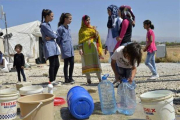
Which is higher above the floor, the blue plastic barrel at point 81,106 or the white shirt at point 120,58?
the white shirt at point 120,58

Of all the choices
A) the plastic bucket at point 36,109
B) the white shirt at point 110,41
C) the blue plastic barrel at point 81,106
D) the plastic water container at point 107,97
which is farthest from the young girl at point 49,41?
the plastic bucket at point 36,109

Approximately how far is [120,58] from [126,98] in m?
0.67

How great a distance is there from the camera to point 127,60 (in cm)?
368

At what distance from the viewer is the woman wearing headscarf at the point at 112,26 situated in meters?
5.33

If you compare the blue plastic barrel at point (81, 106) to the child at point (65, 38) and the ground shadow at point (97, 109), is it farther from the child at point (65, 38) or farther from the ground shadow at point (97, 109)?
the child at point (65, 38)

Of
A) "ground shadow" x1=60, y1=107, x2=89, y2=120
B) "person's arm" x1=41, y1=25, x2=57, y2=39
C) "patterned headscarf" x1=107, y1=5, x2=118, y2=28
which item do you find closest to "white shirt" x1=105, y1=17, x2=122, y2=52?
"patterned headscarf" x1=107, y1=5, x2=118, y2=28

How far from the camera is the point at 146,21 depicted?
6.46 m

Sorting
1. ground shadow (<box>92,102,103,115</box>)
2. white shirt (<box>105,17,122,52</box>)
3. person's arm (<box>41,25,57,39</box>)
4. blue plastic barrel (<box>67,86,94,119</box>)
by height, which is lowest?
ground shadow (<box>92,102,103,115</box>)

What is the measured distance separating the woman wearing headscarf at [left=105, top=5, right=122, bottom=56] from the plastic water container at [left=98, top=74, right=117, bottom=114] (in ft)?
6.62

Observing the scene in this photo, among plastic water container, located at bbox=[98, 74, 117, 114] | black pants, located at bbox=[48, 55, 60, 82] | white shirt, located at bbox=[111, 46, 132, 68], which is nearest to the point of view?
plastic water container, located at bbox=[98, 74, 117, 114]

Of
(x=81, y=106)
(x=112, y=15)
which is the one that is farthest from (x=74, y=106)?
(x=112, y=15)

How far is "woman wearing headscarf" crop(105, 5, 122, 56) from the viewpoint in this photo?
5.33 m

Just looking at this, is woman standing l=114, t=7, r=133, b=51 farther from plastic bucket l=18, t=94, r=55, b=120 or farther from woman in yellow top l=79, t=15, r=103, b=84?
plastic bucket l=18, t=94, r=55, b=120

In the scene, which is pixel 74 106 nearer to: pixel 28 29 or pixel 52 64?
pixel 52 64
